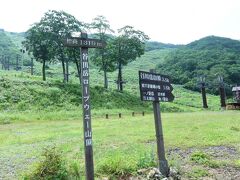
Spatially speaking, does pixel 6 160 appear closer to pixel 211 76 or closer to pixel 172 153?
pixel 172 153

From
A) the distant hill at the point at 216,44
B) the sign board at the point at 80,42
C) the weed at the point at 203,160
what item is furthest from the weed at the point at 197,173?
the distant hill at the point at 216,44

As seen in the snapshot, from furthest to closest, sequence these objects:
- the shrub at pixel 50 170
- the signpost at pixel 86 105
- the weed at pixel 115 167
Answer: the weed at pixel 115 167
the shrub at pixel 50 170
the signpost at pixel 86 105

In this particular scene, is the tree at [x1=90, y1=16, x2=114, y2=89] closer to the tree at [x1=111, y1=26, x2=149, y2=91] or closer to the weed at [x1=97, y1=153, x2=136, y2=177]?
the tree at [x1=111, y1=26, x2=149, y2=91]

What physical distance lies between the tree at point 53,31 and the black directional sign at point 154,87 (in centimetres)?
4642

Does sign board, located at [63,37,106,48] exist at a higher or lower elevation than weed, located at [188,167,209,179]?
higher

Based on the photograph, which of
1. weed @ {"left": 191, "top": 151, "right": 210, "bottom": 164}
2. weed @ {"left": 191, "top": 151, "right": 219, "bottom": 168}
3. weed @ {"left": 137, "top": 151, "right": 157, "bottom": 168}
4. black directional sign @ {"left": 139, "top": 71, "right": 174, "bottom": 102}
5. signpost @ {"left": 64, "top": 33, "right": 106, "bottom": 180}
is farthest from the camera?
weed @ {"left": 191, "top": 151, "right": 210, "bottom": 164}

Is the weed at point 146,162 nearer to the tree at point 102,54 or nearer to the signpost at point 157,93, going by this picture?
the signpost at point 157,93

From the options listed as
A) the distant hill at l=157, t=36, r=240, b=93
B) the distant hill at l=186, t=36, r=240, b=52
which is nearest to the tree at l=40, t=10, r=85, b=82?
the distant hill at l=157, t=36, r=240, b=93

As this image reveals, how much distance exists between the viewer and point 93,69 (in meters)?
126

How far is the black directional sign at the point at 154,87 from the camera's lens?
31.8ft

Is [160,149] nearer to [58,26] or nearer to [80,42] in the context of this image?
[80,42]

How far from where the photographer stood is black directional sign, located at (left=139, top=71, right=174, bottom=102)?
9.69m

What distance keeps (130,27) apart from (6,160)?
5164cm

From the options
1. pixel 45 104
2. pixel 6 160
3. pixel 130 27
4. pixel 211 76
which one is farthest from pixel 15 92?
pixel 211 76
